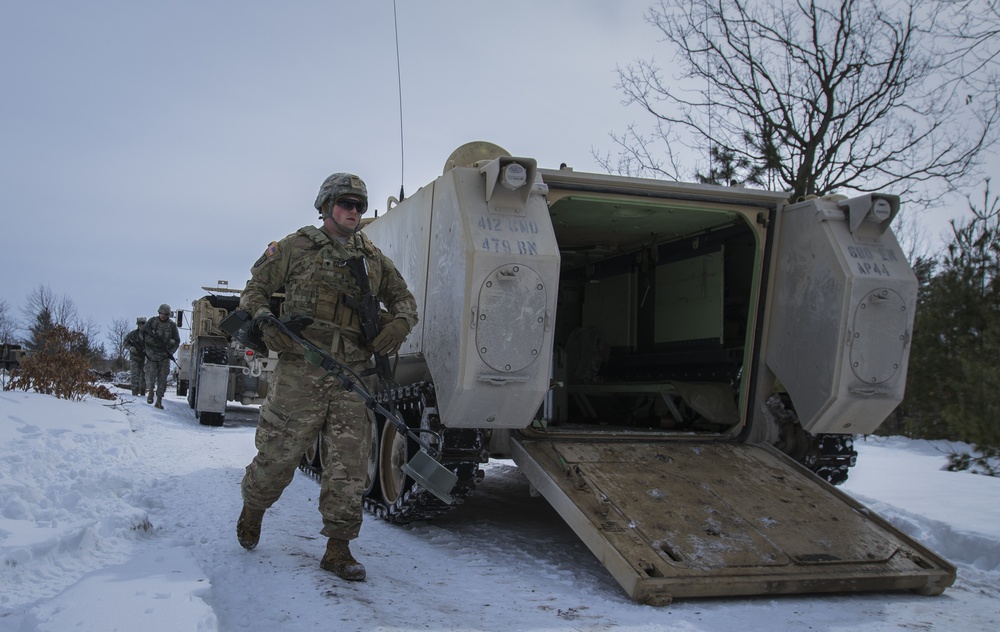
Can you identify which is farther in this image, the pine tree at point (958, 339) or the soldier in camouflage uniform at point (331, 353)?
the pine tree at point (958, 339)

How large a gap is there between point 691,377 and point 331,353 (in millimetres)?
3773

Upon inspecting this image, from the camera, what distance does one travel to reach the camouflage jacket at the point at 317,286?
4.49 metres

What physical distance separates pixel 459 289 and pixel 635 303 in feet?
12.0

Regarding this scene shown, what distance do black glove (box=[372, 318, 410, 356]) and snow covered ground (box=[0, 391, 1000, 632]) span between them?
43.3 inches

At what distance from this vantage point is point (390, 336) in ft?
14.8

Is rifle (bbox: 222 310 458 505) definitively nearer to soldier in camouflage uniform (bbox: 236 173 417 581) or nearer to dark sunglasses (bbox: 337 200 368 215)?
soldier in camouflage uniform (bbox: 236 173 417 581)

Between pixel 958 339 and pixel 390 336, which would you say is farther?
pixel 958 339

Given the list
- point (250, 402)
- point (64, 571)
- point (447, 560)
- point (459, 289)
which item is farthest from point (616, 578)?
point (250, 402)

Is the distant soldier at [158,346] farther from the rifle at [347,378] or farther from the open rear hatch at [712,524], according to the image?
the rifle at [347,378]

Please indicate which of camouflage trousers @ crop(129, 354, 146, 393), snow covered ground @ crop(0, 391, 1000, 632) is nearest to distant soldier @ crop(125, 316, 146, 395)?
camouflage trousers @ crop(129, 354, 146, 393)

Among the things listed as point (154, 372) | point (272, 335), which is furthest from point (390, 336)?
point (154, 372)

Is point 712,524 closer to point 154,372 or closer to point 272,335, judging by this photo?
point 272,335

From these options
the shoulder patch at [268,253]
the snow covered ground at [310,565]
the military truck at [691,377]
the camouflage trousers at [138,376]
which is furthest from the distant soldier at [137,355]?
the shoulder patch at [268,253]

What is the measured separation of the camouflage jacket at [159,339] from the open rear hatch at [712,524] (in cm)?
1100
